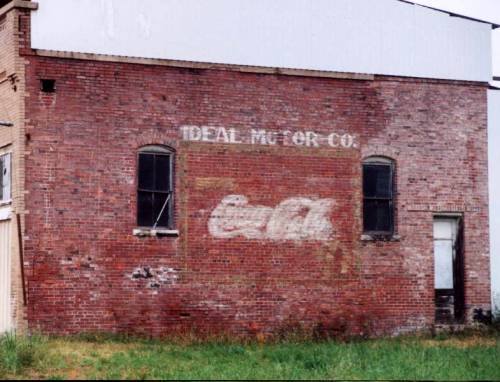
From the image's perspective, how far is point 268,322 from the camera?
23.0 metres

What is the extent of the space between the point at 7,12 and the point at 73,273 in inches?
219

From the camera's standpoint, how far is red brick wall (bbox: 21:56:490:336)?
21469 millimetres

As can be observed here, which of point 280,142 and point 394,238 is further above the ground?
point 280,142

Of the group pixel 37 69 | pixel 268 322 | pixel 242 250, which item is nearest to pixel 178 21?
pixel 37 69

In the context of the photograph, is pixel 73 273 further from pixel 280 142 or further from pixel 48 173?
pixel 280 142

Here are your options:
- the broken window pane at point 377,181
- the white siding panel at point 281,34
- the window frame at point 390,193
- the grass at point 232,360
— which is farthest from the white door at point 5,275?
the broken window pane at point 377,181

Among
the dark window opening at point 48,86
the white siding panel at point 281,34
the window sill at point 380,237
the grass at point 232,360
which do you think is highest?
the white siding panel at point 281,34

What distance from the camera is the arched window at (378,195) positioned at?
24.2 meters

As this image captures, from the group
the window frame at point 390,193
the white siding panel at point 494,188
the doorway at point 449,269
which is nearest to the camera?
the window frame at point 390,193

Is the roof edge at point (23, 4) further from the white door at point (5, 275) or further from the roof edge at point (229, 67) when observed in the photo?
the white door at point (5, 275)

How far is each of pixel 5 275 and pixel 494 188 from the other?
38.2ft

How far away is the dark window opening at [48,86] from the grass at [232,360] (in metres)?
5.06

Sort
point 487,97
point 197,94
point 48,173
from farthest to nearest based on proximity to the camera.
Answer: point 487,97 < point 197,94 < point 48,173

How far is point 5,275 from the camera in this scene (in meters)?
22.0
